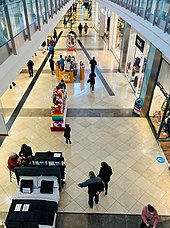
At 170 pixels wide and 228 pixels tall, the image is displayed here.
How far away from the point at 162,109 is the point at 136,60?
407 centimetres

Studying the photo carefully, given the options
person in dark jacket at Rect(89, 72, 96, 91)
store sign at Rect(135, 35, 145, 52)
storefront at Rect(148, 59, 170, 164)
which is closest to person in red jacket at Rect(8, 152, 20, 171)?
storefront at Rect(148, 59, 170, 164)

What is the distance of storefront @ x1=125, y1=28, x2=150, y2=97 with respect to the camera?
378 inches

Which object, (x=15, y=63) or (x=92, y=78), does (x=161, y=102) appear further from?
(x=15, y=63)

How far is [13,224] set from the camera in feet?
14.9

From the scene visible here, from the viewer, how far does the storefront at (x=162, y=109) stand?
7202 millimetres

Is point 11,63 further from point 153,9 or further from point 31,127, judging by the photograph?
point 31,127

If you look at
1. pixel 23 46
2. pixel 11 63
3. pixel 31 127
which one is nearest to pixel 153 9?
pixel 23 46

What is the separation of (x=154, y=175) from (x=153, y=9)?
4.75 metres

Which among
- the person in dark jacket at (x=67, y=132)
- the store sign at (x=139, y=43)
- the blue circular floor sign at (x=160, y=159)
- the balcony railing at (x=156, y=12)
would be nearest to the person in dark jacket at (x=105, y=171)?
the person in dark jacket at (x=67, y=132)

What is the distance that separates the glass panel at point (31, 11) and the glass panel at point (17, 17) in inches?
17.4

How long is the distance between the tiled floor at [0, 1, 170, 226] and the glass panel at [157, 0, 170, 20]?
433cm

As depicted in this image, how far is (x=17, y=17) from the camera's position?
12.9 feet

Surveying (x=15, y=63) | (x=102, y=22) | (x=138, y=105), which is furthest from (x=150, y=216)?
(x=102, y=22)

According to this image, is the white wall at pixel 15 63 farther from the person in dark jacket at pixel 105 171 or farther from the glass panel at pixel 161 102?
the glass panel at pixel 161 102
